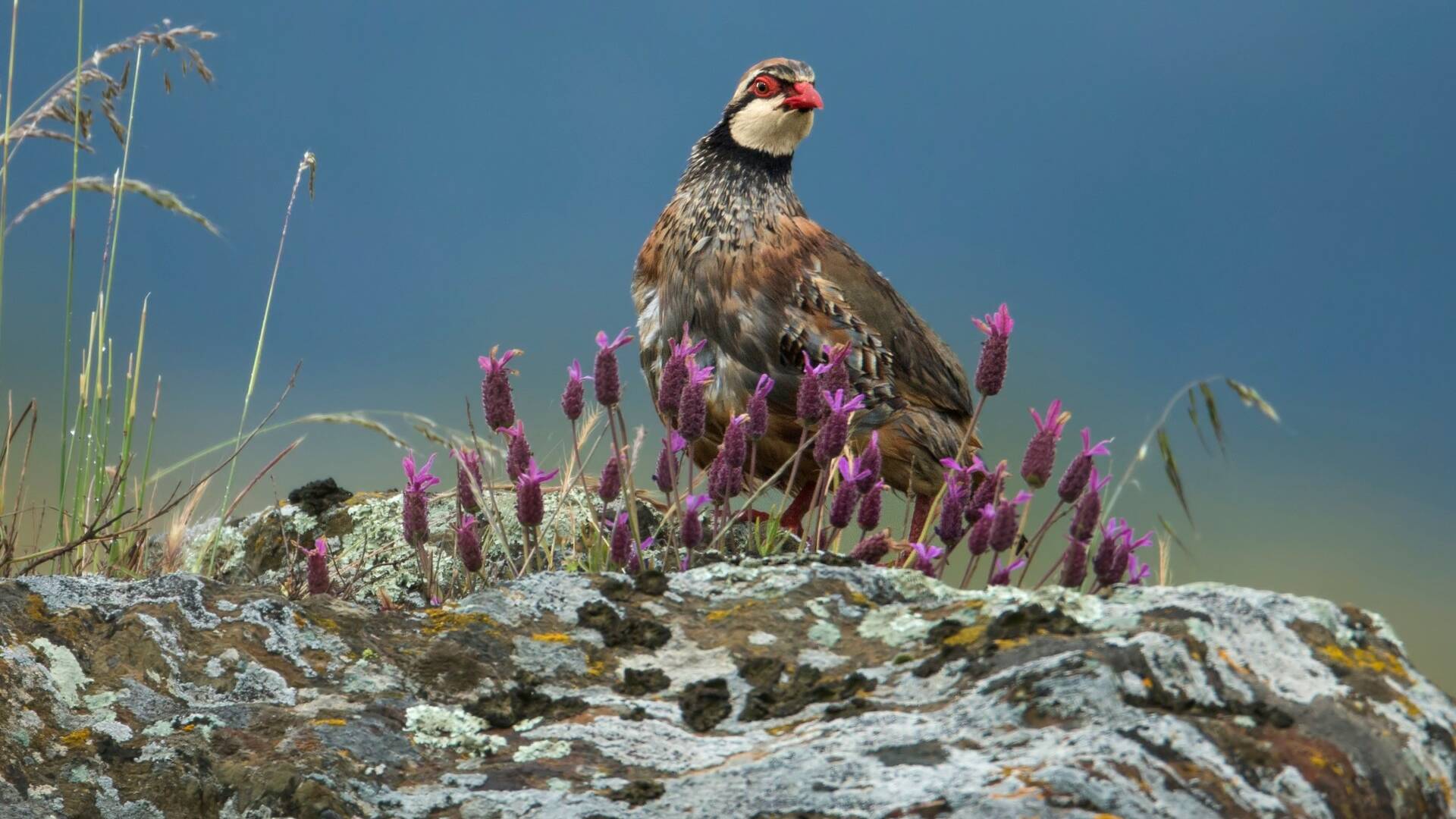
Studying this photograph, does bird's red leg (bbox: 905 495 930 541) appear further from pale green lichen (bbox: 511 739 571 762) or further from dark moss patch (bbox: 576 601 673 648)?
pale green lichen (bbox: 511 739 571 762)

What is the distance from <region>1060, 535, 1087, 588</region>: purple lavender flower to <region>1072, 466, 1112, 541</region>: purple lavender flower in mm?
24

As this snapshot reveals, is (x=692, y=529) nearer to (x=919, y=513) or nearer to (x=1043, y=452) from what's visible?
(x=1043, y=452)

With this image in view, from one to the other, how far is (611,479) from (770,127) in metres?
3.04

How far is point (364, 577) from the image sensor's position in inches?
211

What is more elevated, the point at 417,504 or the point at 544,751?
the point at 417,504

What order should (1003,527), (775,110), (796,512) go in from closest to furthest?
(1003,527)
(796,512)
(775,110)

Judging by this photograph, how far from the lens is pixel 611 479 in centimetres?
370

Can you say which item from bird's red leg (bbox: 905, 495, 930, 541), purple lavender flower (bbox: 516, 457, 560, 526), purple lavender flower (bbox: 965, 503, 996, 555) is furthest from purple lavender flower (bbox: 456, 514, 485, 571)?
bird's red leg (bbox: 905, 495, 930, 541)

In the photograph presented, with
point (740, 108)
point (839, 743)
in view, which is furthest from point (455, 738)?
point (740, 108)

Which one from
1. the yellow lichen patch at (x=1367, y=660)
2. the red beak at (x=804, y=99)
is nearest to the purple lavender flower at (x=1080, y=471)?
the yellow lichen patch at (x=1367, y=660)

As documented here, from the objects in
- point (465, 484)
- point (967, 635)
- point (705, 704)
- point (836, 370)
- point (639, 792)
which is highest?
point (836, 370)

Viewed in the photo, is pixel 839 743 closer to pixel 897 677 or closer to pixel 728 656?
pixel 897 677

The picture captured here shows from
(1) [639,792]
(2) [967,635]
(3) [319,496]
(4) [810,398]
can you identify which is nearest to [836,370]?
(4) [810,398]

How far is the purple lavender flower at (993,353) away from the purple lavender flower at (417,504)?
4.66 feet
